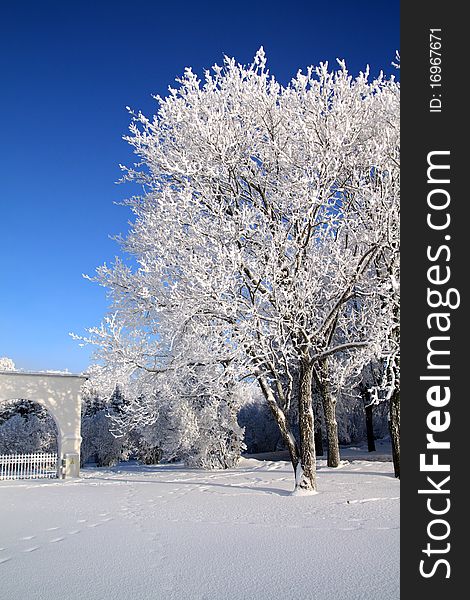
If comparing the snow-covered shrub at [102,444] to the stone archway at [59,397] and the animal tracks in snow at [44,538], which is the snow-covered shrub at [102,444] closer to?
the stone archway at [59,397]

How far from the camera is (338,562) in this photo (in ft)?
19.5

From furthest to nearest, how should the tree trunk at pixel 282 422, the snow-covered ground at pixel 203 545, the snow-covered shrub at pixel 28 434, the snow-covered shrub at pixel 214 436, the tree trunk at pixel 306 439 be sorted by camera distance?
the snow-covered shrub at pixel 28 434, the snow-covered shrub at pixel 214 436, the tree trunk at pixel 282 422, the tree trunk at pixel 306 439, the snow-covered ground at pixel 203 545

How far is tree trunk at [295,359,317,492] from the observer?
11.8m

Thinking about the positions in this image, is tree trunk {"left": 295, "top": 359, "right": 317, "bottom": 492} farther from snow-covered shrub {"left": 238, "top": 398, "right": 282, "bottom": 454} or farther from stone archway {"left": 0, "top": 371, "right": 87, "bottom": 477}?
snow-covered shrub {"left": 238, "top": 398, "right": 282, "bottom": 454}

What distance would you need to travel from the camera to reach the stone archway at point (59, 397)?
18516mm

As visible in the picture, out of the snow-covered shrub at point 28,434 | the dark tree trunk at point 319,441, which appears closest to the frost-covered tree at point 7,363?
the snow-covered shrub at point 28,434

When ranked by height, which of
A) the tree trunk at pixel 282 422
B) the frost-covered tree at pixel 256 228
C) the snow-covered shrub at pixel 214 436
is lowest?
the snow-covered shrub at pixel 214 436

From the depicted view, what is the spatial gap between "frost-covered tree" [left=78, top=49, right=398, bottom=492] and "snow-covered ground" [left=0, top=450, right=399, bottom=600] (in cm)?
242

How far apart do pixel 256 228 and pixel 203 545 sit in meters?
6.81

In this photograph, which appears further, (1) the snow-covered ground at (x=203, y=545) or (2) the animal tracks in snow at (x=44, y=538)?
(2) the animal tracks in snow at (x=44, y=538)

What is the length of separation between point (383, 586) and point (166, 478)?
498 inches

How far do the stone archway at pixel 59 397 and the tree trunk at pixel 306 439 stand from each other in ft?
32.2

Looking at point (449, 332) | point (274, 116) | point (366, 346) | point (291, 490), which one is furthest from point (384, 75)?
point (449, 332)

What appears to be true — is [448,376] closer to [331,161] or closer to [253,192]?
[331,161]
